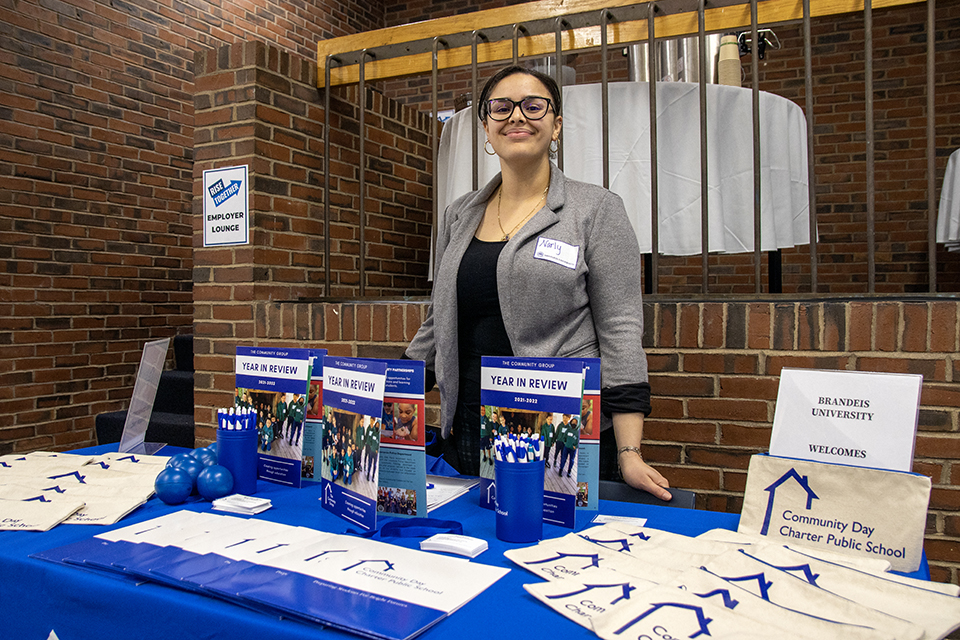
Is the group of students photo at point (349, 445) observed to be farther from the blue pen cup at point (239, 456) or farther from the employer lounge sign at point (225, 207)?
the employer lounge sign at point (225, 207)

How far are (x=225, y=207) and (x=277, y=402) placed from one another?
56.5 inches

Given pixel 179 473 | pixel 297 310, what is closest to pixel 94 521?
pixel 179 473

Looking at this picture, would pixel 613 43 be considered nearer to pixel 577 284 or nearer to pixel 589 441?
pixel 577 284

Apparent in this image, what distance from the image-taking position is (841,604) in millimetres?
691

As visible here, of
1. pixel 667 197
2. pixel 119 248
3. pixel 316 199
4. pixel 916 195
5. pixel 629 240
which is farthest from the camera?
pixel 916 195

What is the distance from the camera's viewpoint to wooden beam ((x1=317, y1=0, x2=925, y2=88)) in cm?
202

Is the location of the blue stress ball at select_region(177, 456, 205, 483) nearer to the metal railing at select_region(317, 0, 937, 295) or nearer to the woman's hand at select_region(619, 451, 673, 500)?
the woman's hand at select_region(619, 451, 673, 500)

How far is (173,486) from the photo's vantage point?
1122 mm

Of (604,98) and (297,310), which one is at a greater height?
(604,98)

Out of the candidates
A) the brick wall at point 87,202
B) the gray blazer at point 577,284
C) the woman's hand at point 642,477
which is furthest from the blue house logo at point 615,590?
the brick wall at point 87,202

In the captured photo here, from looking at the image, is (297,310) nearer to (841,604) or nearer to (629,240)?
(629,240)

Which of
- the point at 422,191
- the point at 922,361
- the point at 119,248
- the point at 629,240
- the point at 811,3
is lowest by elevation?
the point at 922,361

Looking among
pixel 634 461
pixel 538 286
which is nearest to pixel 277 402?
pixel 538 286

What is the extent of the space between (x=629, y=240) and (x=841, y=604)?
2.65 ft
